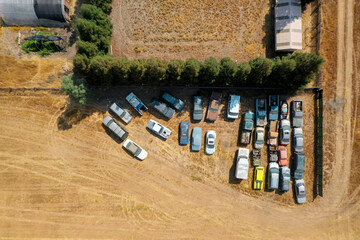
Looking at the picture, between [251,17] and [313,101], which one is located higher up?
[251,17]

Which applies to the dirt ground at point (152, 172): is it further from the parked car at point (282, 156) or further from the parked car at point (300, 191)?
the parked car at point (282, 156)

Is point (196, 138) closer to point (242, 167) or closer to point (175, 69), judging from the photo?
point (242, 167)

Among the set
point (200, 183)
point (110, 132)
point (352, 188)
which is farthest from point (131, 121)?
point (352, 188)

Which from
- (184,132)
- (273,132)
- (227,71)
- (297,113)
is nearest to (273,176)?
(273,132)

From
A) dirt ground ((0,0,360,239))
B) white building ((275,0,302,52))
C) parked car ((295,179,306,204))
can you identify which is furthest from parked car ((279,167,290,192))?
white building ((275,0,302,52))

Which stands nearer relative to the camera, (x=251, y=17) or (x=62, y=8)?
(x=62, y=8)

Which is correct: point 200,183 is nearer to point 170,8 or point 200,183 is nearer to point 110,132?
point 110,132
